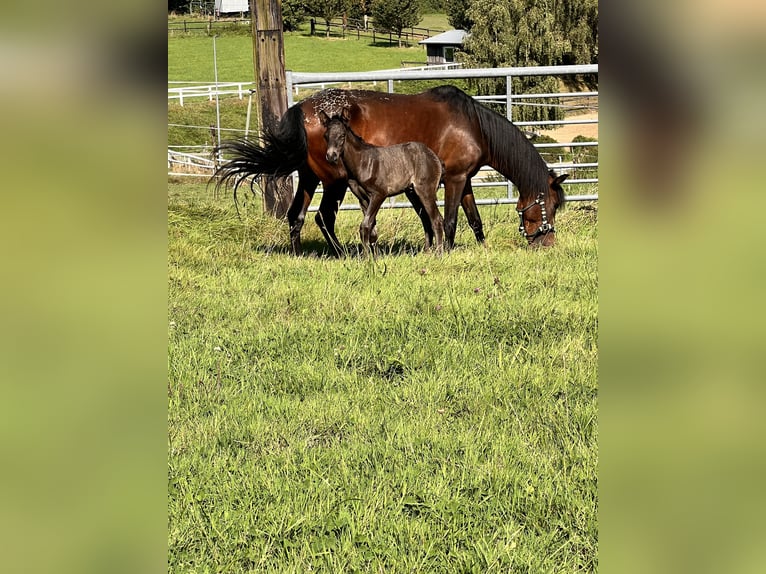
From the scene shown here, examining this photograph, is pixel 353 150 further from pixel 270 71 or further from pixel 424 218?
pixel 270 71

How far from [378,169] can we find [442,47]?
62.0m

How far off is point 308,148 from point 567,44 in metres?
30.1

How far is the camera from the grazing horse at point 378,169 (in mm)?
6863

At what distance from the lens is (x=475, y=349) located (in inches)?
164

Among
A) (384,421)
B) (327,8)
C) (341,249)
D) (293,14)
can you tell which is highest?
(327,8)

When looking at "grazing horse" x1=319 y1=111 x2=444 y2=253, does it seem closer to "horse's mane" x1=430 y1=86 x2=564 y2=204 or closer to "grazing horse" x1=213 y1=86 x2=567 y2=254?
"grazing horse" x1=213 y1=86 x2=567 y2=254

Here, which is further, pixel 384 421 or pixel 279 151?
pixel 279 151

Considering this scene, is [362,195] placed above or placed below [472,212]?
above

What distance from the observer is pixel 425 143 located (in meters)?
7.75

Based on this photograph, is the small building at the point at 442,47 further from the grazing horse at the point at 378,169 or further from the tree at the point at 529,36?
the grazing horse at the point at 378,169

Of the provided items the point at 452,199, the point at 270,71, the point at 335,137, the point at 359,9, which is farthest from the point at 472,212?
the point at 359,9

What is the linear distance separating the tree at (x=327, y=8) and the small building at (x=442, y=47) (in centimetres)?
1231

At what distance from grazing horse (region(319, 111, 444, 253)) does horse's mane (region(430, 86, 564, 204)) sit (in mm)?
792
